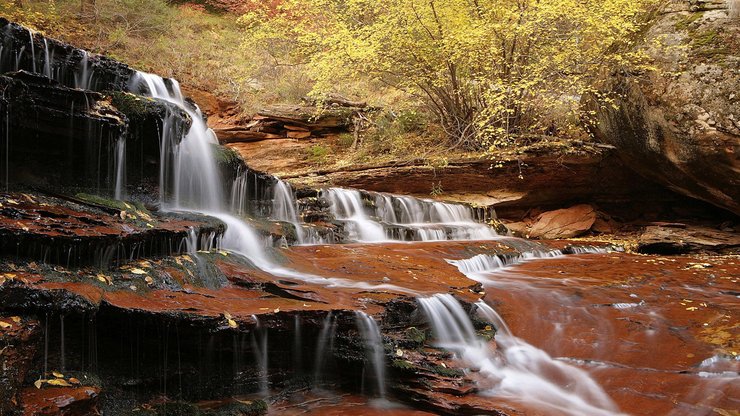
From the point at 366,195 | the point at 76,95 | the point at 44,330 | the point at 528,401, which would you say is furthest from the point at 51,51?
the point at 528,401

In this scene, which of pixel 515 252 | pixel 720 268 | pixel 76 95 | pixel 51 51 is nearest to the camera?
pixel 76 95

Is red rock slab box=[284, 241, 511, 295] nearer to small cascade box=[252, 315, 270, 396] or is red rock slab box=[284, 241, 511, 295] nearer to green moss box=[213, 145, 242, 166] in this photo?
small cascade box=[252, 315, 270, 396]

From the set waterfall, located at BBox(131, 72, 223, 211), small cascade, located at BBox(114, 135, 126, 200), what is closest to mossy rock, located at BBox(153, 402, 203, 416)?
small cascade, located at BBox(114, 135, 126, 200)

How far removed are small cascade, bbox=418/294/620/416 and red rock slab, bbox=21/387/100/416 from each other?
2.85 meters

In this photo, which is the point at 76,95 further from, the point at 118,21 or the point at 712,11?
the point at 118,21

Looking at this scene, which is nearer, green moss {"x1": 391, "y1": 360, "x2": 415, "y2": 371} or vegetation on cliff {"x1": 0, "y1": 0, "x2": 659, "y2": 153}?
green moss {"x1": 391, "y1": 360, "x2": 415, "y2": 371}

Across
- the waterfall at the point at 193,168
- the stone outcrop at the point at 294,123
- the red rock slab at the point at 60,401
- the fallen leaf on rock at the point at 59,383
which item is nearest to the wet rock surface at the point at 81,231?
the fallen leaf on rock at the point at 59,383

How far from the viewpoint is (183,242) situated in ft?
15.7

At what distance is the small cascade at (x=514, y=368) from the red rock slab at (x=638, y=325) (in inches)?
6.1

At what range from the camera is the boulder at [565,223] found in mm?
12992

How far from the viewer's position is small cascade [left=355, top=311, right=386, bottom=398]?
3961 mm

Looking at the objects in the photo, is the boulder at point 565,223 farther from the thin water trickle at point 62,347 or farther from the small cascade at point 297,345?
the thin water trickle at point 62,347

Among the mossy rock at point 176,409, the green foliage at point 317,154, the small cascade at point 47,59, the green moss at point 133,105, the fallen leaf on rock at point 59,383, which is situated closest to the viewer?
the fallen leaf on rock at point 59,383

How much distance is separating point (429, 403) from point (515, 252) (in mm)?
5416
